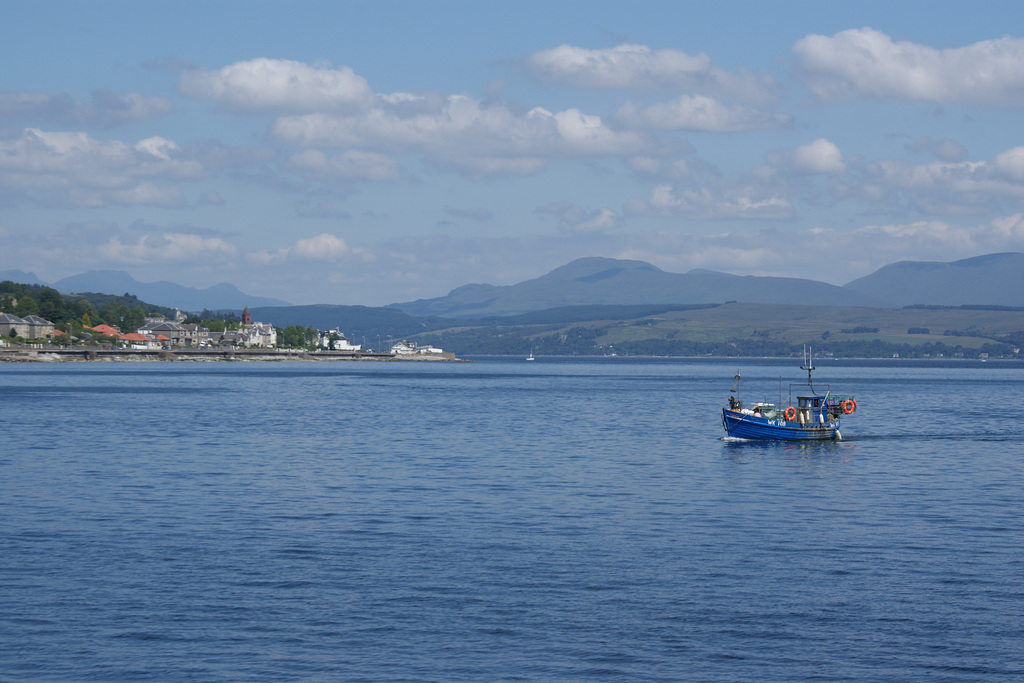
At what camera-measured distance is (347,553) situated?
31109 millimetres

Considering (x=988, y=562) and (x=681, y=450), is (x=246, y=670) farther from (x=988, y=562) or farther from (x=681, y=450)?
(x=681, y=450)

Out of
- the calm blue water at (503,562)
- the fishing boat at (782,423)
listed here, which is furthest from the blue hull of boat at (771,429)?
the calm blue water at (503,562)

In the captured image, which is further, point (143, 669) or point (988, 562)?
point (988, 562)

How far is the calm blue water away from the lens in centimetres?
2184

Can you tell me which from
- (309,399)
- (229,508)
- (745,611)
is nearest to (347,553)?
(229,508)

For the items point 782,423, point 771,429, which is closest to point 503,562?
point 771,429

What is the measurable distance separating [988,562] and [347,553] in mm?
18777

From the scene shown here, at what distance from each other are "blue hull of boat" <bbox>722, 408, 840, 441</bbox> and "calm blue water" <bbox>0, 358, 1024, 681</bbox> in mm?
4915

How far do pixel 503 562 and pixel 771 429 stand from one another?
44.1 meters

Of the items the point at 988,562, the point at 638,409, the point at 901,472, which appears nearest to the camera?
the point at 988,562

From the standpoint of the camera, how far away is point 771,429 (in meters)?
70.4

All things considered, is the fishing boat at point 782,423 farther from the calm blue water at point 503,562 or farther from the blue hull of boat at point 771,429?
the calm blue water at point 503,562

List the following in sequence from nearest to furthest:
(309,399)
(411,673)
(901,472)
→ (411,673) < (901,472) < (309,399)

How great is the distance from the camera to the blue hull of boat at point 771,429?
70.4 metres
